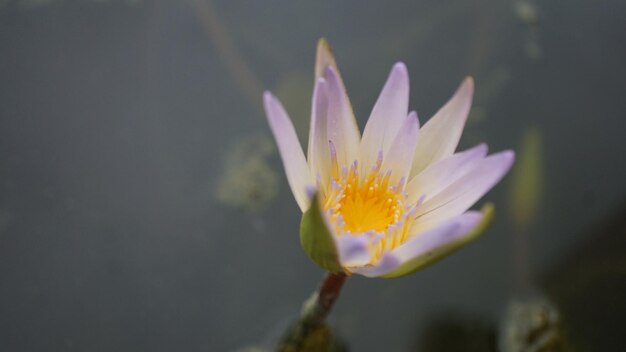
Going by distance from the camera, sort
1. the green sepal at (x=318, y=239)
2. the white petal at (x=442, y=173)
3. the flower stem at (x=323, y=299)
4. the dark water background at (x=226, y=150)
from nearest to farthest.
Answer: the green sepal at (x=318, y=239) → the white petal at (x=442, y=173) → the flower stem at (x=323, y=299) → the dark water background at (x=226, y=150)

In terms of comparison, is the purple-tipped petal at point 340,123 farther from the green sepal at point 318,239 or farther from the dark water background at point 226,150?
the dark water background at point 226,150

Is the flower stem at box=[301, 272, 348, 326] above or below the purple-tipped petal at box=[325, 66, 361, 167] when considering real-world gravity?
below

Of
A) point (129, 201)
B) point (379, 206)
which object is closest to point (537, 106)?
point (379, 206)

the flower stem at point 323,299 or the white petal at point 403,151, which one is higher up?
the white petal at point 403,151

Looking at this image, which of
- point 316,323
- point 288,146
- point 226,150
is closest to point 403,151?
point 288,146

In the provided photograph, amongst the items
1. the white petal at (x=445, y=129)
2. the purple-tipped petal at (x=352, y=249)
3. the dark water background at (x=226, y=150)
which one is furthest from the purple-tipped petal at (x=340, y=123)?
the dark water background at (x=226, y=150)

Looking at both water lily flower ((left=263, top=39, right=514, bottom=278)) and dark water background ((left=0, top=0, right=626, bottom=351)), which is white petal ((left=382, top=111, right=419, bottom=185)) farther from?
dark water background ((left=0, top=0, right=626, bottom=351))

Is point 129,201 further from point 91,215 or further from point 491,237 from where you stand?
point 491,237

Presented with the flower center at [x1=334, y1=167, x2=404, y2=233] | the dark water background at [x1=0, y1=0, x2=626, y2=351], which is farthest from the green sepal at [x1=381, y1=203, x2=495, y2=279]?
the dark water background at [x1=0, y1=0, x2=626, y2=351]
